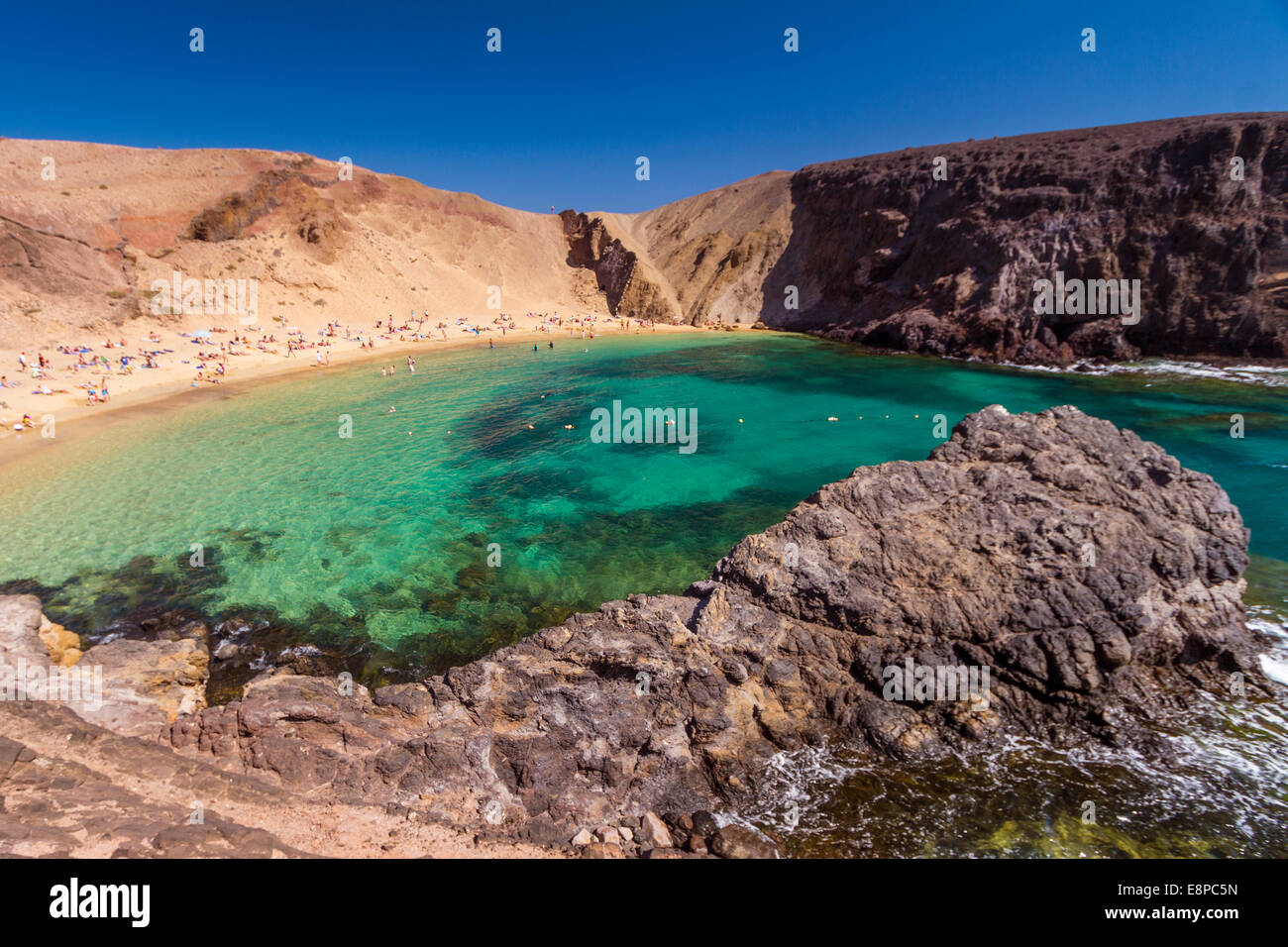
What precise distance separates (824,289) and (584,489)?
55860mm

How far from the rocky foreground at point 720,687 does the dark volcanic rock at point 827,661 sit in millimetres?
34

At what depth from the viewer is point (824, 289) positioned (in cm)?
6506

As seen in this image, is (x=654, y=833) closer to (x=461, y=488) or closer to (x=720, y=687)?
(x=720, y=687)

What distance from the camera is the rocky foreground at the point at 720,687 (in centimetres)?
660

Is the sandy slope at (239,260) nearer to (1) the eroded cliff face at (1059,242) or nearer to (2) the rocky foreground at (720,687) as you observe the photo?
(2) the rocky foreground at (720,687)

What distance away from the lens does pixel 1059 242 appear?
43062 millimetres

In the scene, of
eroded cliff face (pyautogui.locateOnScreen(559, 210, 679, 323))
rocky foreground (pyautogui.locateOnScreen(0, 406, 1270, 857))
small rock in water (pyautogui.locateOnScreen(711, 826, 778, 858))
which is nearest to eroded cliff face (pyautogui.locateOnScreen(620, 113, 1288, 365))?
eroded cliff face (pyautogui.locateOnScreen(559, 210, 679, 323))

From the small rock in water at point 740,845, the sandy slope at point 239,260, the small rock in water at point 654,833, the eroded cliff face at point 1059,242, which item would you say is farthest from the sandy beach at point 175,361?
the eroded cliff face at point 1059,242

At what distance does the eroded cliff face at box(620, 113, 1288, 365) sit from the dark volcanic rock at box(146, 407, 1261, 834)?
39326 mm

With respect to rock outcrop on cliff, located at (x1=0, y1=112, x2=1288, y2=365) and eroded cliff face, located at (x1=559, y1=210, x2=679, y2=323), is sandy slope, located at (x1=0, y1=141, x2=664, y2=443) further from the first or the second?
eroded cliff face, located at (x1=559, y1=210, x2=679, y2=323)

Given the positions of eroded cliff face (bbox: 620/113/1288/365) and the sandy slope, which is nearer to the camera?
the sandy slope

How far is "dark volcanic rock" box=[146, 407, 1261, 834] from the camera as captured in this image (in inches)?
292
